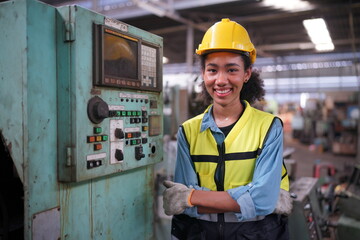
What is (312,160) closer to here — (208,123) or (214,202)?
(208,123)

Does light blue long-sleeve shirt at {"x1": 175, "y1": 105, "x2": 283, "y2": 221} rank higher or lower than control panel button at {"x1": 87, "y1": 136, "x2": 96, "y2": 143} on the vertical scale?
lower

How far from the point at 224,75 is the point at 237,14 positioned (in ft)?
12.8

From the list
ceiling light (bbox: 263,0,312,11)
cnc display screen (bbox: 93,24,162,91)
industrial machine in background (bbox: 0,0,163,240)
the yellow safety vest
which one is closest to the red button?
industrial machine in background (bbox: 0,0,163,240)

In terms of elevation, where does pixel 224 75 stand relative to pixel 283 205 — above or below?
above

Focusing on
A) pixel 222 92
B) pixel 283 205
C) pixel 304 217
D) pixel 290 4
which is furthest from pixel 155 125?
pixel 290 4

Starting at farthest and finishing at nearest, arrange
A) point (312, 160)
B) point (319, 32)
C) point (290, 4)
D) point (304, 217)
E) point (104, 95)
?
point (312, 160) < point (319, 32) < point (290, 4) < point (304, 217) < point (104, 95)

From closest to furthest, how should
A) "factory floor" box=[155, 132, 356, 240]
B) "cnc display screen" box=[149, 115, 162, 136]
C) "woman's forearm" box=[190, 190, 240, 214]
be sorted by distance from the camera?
"woman's forearm" box=[190, 190, 240, 214] → "cnc display screen" box=[149, 115, 162, 136] → "factory floor" box=[155, 132, 356, 240]

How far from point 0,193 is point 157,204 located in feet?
5.50

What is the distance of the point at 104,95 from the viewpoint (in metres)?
1.12

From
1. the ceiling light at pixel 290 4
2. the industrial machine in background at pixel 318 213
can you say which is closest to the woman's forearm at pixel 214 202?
the industrial machine in background at pixel 318 213

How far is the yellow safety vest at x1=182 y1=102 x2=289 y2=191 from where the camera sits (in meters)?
1.12

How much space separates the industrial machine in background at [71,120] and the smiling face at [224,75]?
0.30m

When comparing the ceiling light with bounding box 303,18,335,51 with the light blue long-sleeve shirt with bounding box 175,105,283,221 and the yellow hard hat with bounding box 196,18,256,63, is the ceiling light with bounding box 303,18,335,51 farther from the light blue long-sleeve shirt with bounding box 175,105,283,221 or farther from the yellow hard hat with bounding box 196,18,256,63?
the light blue long-sleeve shirt with bounding box 175,105,283,221

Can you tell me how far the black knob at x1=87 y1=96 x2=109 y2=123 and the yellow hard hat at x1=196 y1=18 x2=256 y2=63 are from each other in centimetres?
Answer: 42
